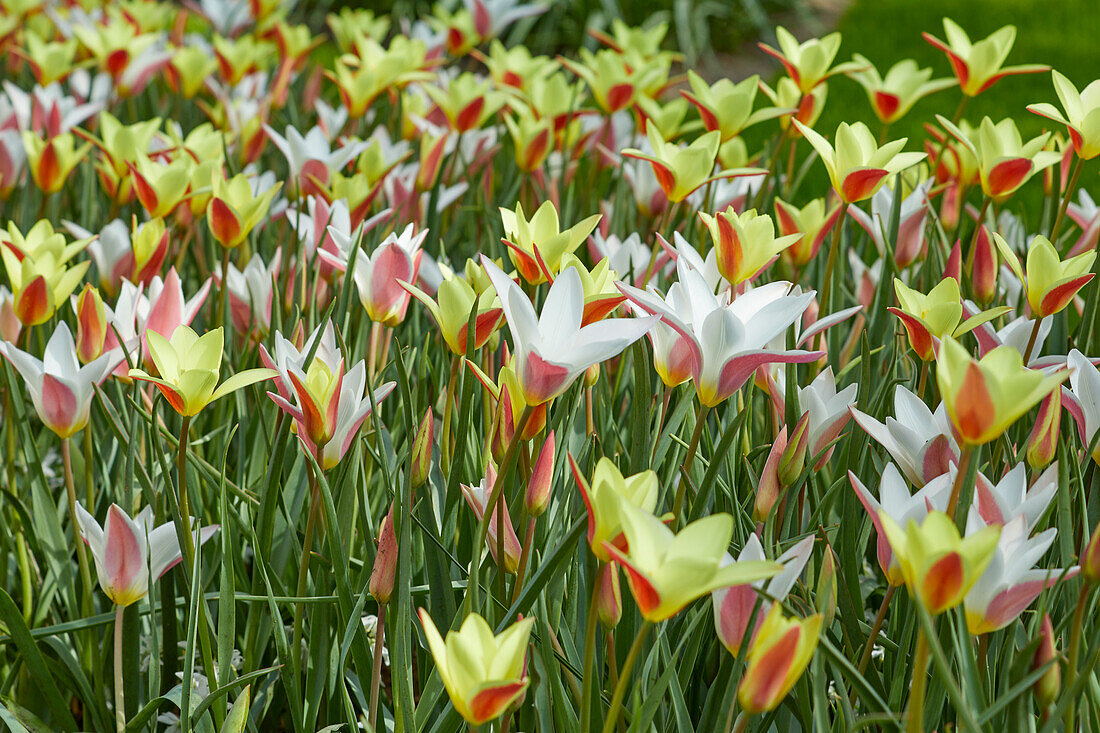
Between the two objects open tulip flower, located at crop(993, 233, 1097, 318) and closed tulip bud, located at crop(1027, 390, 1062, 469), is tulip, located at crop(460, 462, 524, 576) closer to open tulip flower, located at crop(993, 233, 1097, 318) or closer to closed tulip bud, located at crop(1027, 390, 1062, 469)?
closed tulip bud, located at crop(1027, 390, 1062, 469)

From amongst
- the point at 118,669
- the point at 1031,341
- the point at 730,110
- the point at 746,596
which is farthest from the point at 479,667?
the point at 730,110

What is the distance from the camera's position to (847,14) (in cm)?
495

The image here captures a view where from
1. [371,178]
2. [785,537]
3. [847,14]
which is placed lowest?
[847,14]

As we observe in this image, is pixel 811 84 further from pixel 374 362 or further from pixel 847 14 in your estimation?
pixel 847 14

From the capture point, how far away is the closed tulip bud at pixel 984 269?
4.15ft

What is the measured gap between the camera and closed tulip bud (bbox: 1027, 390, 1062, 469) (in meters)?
0.82

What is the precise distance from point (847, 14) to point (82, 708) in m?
4.78

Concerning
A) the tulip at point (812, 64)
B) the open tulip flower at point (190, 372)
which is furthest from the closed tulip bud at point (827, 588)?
the tulip at point (812, 64)

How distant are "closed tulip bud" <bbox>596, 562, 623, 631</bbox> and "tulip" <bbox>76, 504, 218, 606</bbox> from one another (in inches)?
13.2

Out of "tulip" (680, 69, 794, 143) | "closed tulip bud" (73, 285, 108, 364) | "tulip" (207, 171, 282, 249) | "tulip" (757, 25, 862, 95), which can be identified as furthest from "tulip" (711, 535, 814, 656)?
"tulip" (757, 25, 862, 95)

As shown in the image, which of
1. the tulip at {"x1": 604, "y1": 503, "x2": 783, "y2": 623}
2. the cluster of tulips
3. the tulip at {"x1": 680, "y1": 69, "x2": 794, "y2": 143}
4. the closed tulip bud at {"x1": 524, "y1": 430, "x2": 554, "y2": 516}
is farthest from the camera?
the tulip at {"x1": 680, "y1": 69, "x2": 794, "y2": 143}

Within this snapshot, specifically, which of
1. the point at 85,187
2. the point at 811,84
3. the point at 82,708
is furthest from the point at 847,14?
the point at 82,708

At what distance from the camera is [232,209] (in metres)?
1.26

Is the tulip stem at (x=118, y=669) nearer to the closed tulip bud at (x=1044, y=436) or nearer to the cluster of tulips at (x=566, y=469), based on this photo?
the cluster of tulips at (x=566, y=469)
